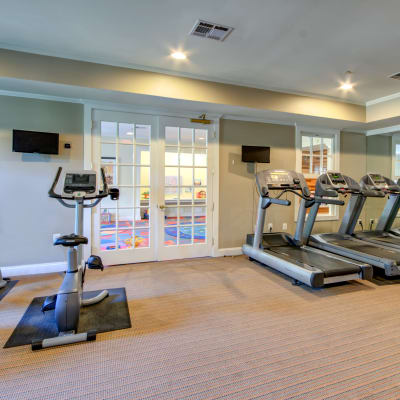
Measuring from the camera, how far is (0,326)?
233 cm

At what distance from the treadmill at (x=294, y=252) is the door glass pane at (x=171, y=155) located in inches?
56.7

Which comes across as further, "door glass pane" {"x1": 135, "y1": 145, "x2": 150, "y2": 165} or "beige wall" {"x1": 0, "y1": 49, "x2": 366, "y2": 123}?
"door glass pane" {"x1": 135, "y1": 145, "x2": 150, "y2": 165}

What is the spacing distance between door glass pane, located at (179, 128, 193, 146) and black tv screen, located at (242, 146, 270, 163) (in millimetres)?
974

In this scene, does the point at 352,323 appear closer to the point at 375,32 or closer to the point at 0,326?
the point at 375,32

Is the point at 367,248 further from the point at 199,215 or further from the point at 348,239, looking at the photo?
the point at 199,215

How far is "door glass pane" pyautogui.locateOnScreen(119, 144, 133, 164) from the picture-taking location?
407 centimetres

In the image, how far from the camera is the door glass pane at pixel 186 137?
445 centimetres

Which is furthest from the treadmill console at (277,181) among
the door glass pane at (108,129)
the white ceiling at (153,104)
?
the door glass pane at (108,129)

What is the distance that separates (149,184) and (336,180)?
3.13 m

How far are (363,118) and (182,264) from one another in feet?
14.3

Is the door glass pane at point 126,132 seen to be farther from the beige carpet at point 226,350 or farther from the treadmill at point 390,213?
the treadmill at point 390,213

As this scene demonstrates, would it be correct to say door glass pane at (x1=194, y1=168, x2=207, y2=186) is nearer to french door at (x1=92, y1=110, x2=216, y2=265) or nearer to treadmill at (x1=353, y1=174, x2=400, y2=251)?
french door at (x1=92, y1=110, x2=216, y2=265)

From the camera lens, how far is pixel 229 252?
472 centimetres

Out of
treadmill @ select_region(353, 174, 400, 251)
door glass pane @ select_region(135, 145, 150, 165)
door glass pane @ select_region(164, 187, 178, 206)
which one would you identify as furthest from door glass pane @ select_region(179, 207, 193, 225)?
treadmill @ select_region(353, 174, 400, 251)
